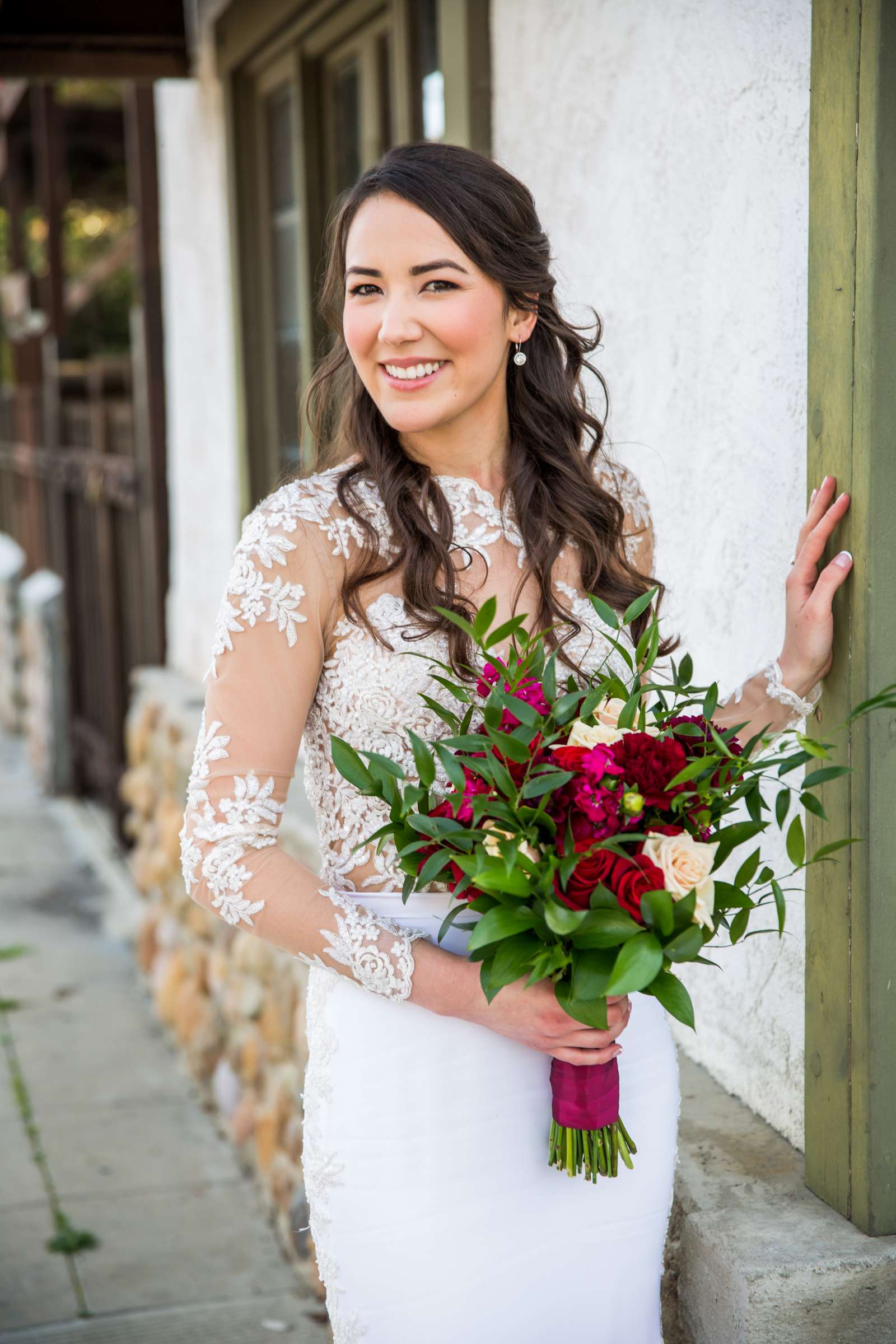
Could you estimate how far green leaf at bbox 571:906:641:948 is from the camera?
149cm

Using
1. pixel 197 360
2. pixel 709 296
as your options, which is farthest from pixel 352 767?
pixel 197 360

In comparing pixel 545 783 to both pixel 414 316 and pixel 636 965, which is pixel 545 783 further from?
pixel 414 316

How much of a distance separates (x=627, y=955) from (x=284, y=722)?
56cm

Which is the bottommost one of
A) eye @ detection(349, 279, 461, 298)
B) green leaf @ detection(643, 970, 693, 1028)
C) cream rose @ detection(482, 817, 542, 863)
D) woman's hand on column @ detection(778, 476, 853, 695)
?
green leaf @ detection(643, 970, 693, 1028)

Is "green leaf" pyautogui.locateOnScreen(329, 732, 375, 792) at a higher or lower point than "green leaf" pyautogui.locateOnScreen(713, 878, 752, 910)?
higher

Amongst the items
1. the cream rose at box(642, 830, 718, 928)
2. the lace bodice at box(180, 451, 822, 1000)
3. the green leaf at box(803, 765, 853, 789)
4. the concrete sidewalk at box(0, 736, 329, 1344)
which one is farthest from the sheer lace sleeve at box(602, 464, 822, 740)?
the concrete sidewalk at box(0, 736, 329, 1344)

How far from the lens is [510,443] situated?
2146mm

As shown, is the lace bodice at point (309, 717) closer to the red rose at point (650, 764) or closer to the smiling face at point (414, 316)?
the smiling face at point (414, 316)

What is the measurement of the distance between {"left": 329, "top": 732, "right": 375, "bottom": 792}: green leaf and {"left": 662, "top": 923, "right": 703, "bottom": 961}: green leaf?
1.22 feet

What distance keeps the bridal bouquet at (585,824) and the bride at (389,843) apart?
0.22 m

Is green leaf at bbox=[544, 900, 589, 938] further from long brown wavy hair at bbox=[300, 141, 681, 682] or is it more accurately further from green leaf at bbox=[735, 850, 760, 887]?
long brown wavy hair at bbox=[300, 141, 681, 682]

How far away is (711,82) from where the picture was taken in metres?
2.38

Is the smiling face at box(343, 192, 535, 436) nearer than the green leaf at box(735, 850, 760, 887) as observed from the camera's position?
No

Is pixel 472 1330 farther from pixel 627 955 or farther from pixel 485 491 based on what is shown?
pixel 485 491
